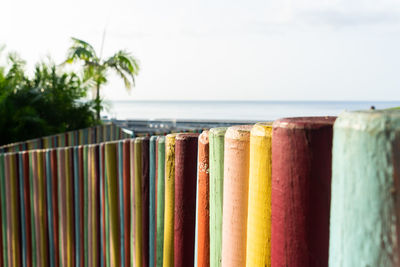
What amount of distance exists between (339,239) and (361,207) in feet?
0.29

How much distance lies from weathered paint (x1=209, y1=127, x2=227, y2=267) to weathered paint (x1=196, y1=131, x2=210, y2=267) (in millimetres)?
70

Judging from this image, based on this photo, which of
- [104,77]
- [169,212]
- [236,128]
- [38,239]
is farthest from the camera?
[104,77]

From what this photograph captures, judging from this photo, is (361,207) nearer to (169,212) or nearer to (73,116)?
(169,212)

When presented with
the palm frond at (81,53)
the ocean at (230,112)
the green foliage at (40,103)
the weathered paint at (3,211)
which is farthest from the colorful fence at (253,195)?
the ocean at (230,112)

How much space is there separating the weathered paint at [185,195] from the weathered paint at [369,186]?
0.87 m

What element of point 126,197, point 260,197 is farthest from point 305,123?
point 126,197

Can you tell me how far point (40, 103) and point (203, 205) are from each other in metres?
11.9

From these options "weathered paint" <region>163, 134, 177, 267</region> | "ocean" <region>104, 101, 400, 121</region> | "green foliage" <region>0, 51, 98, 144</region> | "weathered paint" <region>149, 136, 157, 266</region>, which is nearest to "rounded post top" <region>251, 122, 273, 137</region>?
"weathered paint" <region>163, 134, 177, 267</region>

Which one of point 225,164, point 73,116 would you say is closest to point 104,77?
point 73,116

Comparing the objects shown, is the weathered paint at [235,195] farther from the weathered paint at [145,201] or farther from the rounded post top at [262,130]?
the weathered paint at [145,201]

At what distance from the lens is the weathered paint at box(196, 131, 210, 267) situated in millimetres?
1438

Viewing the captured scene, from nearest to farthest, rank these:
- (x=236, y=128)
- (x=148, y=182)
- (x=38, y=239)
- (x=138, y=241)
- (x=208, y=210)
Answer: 1. (x=236, y=128)
2. (x=208, y=210)
3. (x=148, y=182)
4. (x=138, y=241)
5. (x=38, y=239)

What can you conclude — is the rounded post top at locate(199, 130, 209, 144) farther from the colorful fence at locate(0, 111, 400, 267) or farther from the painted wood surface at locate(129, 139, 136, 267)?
the painted wood surface at locate(129, 139, 136, 267)

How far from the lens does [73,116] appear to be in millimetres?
13523
